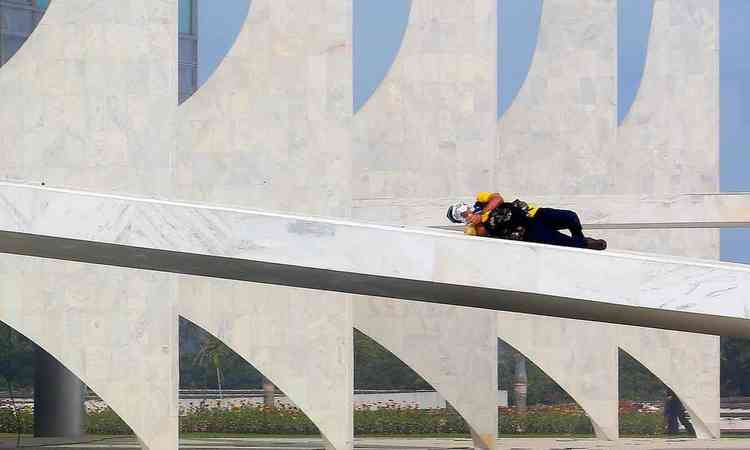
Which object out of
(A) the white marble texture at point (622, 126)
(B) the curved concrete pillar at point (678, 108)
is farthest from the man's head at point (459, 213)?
(B) the curved concrete pillar at point (678, 108)

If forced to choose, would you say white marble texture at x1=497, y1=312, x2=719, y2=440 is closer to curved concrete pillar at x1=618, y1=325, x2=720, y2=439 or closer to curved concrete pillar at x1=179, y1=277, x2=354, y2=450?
curved concrete pillar at x1=618, y1=325, x2=720, y2=439

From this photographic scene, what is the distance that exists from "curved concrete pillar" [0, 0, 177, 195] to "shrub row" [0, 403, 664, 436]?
11237 millimetres

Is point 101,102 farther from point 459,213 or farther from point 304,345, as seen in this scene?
point 459,213

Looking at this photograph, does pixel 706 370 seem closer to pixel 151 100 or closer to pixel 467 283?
pixel 151 100

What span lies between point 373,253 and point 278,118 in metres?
8.41

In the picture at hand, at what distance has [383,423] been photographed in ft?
84.7

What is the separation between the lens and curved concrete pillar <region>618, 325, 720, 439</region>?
951 inches

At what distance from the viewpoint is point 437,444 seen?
20.1m

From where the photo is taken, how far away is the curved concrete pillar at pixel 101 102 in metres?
14.9

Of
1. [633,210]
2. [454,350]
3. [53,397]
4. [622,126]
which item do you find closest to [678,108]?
[622,126]

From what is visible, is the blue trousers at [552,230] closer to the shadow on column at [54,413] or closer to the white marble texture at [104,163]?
the white marble texture at [104,163]

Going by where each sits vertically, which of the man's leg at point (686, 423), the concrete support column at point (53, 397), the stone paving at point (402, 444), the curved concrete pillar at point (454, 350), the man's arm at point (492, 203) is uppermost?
the man's arm at point (492, 203)

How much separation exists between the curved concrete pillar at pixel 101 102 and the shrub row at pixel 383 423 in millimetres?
11237

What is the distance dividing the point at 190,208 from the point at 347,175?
7.99m
